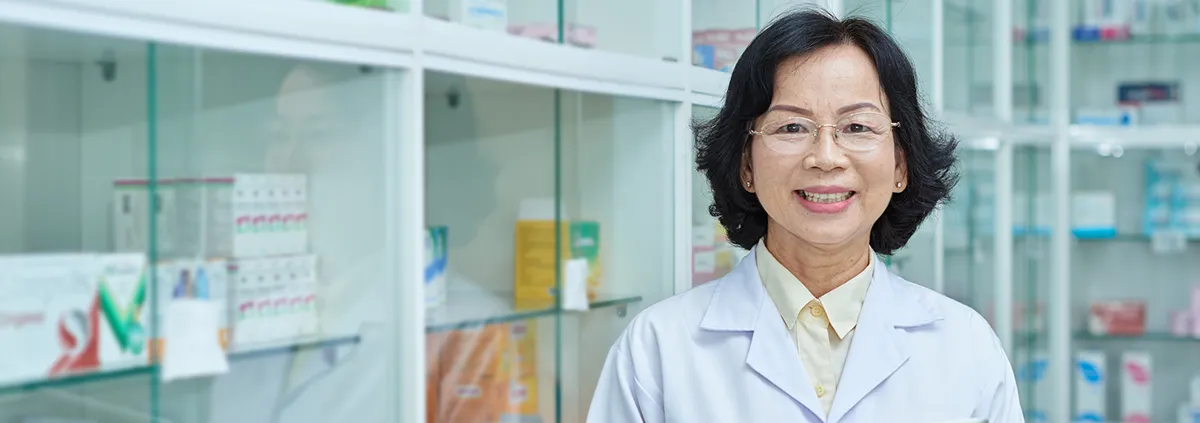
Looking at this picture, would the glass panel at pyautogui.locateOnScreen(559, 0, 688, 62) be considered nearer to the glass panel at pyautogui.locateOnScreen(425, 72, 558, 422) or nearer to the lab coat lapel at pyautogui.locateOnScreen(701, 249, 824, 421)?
the glass panel at pyautogui.locateOnScreen(425, 72, 558, 422)

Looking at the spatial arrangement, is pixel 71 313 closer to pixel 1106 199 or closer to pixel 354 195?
pixel 354 195

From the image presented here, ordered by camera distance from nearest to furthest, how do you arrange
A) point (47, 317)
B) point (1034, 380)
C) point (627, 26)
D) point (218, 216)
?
point (47, 317)
point (218, 216)
point (627, 26)
point (1034, 380)

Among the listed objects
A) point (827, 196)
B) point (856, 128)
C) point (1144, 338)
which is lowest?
point (1144, 338)

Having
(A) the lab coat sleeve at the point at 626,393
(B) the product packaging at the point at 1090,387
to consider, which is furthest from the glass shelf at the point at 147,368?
(B) the product packaging at the point at 1090,387

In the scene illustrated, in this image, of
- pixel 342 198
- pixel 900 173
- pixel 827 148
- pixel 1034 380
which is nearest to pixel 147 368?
pixel 342 198

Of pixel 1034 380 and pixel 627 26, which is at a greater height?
pixel 627 26

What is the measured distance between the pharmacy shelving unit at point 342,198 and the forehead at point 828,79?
1.58 feet

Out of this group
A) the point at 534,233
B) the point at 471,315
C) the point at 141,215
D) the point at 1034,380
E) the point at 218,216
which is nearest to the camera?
the point at 141,215

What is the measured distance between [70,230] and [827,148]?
3.42 feet

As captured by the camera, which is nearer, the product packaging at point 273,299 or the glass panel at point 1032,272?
the product packaging at point 273,299

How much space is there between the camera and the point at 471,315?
214 cm

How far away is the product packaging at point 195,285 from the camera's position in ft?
5.23

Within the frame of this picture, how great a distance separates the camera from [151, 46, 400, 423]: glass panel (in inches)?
64.0

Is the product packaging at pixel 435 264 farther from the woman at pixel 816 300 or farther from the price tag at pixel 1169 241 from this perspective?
the price tag at pixel 1169 241
